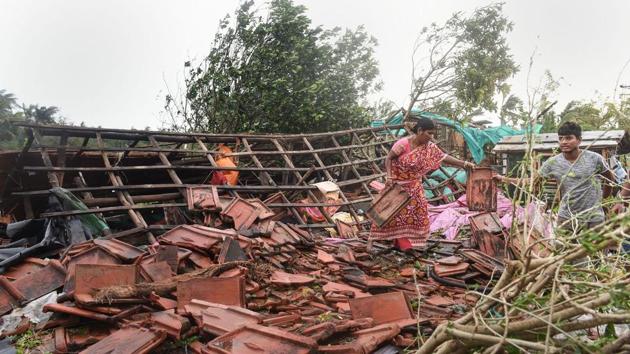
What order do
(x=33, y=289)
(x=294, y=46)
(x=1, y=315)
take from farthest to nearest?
(x=294, y=46), (x=33, y=289), (x=1, y=315)

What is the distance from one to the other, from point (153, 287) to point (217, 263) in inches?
32.8

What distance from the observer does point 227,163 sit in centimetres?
753

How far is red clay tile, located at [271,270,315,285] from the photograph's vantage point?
4.05m

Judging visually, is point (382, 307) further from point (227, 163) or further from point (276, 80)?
point (276, 80)

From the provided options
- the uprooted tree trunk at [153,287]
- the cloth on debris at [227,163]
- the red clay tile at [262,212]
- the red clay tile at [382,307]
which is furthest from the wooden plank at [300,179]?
the red clay tile at [382,307]

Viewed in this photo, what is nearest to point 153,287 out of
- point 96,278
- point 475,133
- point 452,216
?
point 96,278

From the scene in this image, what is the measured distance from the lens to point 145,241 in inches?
217

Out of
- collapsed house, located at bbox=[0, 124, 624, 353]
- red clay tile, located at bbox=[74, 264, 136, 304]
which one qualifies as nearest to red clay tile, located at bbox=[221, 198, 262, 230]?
collapsed house, located at bbox=[0, 124, 624, 353]

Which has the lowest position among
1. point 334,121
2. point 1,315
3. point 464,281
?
point 464,281

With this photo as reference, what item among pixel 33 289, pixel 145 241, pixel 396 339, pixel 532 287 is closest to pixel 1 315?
pixel 33 289

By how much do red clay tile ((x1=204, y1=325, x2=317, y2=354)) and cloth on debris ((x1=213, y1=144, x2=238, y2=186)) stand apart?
4.79 meters

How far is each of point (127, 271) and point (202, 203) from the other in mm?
2621

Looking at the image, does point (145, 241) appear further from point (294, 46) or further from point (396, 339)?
point (294, 46)

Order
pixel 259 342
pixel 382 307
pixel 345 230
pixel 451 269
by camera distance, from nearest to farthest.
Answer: pixel 259 342
pixel 382 307
pixel 451 269
pixel 345 230
